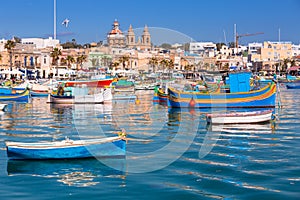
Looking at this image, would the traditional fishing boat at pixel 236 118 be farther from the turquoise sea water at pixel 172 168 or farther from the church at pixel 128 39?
the church at pixel 128 39

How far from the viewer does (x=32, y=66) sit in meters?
94.8

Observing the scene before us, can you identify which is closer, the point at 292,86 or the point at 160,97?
the point at 160,97

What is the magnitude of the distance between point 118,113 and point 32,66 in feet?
215

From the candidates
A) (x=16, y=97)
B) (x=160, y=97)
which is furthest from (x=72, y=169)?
(x=16, y=97)

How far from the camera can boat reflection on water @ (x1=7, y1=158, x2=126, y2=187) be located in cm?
1388

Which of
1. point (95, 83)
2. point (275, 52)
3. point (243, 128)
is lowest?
point (243, 128)

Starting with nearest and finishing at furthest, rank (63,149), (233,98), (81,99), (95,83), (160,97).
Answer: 1. (63,149)
2. (233,98)
3. (81,99)
4. (160,97)
5. (95,83)

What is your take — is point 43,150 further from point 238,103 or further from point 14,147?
point 238,103

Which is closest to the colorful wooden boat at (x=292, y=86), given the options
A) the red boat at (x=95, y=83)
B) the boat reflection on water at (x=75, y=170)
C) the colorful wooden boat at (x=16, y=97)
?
the red boat at (x=95, y=83)

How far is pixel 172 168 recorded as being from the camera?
15.0 m

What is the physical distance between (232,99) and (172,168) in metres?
21.8

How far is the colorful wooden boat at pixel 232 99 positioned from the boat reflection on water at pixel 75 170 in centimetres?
2100

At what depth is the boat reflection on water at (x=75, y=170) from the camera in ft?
45.5

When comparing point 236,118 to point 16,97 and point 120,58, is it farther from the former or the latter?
point 120,58
